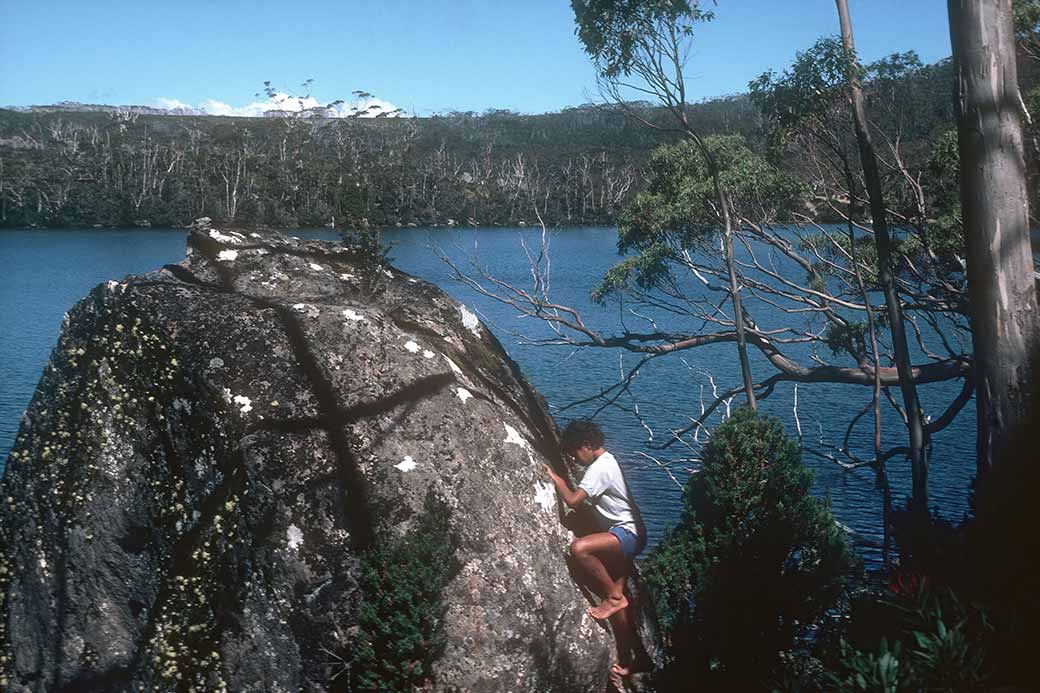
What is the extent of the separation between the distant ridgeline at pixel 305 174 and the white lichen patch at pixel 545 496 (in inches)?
2345

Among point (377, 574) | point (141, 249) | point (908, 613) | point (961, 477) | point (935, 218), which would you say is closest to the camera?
point (908, 613)

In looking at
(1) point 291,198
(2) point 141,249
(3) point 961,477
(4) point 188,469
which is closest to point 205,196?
(1) point 291,198

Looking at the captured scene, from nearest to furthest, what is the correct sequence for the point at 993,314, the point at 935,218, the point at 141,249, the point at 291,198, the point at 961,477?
the point at 993,314
the point at 935,218
the point at 961,477
the point at 141,249
the point at 291,198

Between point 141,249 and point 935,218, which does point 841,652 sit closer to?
point 935,218

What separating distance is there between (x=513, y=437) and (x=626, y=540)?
3.62 feet

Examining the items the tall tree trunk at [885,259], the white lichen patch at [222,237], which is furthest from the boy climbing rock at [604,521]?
the tall tree trunk at [885,259]

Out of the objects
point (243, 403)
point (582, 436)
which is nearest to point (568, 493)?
point (582, 436)

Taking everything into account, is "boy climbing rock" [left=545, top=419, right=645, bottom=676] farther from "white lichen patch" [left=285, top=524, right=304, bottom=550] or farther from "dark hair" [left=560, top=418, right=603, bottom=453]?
"white lichen patch" [left=285, top=524, right=304, bottom=550]

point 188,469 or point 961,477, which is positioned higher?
point 188,469

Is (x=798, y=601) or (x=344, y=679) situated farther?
(x=798, y=601)

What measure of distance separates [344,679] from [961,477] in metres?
15.0

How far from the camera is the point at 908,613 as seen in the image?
5.12 metres

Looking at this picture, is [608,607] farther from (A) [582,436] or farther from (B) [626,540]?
(A) [582,436]

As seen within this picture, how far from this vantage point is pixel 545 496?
22.7 ft
